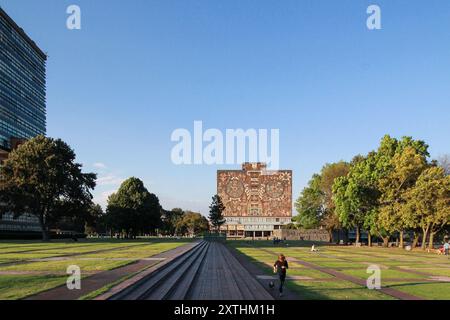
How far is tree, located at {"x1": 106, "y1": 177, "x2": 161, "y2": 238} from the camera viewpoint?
109 meters

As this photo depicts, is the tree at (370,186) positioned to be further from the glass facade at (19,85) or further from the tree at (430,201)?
the glass facade at (19,85)

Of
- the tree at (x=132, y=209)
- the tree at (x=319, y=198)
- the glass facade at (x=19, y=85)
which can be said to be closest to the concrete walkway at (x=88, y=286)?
the tree at (x=319, y=198)

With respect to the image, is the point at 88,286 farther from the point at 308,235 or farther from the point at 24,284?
the point at 308,235

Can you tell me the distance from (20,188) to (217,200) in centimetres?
8352

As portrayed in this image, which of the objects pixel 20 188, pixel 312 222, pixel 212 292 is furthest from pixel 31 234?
pixel 212 292

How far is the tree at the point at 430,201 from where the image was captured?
5572cm

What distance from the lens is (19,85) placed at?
139 meters

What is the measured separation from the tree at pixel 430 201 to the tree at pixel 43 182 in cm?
6024

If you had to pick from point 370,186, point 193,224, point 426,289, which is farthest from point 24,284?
point 193,224

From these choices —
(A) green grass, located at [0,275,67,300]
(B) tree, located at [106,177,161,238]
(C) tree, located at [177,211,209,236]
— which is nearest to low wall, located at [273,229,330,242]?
(B) tree, located at [106,177,161,238]

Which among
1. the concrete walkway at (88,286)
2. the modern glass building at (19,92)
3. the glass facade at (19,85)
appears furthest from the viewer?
the glass facade at (19,85)

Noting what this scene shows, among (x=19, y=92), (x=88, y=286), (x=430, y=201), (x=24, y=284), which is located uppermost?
(x=19, y=92)

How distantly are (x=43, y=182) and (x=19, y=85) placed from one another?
241ft

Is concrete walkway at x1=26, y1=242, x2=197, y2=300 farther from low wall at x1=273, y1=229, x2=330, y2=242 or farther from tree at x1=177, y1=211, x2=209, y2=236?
tree at x1=177, y1=211, x2=209, y2=236
